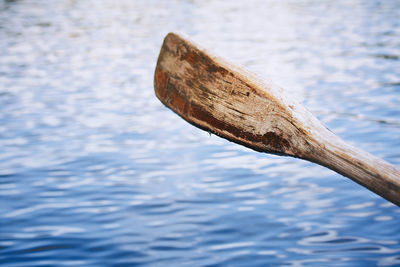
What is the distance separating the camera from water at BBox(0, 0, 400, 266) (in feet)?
13.8

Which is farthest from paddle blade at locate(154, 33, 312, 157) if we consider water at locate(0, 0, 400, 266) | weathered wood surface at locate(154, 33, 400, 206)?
water at locate(0, 0, 400, 266)

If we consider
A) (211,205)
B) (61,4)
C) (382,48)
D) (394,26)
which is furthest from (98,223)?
(61,4)

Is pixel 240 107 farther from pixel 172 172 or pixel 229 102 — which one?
pixel 172 172

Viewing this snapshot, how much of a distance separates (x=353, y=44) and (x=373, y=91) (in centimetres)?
430

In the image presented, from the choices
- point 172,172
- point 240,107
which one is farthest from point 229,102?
point 172,172

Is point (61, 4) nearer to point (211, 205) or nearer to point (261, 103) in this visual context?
point (211, 205)

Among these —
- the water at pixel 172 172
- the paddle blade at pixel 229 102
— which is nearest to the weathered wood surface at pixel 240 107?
the paddle blade at pixel 229 102

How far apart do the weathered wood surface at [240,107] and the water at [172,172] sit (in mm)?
112

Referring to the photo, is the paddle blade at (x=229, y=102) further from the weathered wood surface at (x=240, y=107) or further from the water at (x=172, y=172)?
the water at (x=172, y=172)

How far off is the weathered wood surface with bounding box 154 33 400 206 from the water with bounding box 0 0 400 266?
0.37ft

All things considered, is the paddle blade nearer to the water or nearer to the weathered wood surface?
the weathered wood surface

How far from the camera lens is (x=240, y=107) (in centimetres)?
265

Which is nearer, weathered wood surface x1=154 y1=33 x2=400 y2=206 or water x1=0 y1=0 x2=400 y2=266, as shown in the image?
weathered wood surface x1=154 y1=33 x2=400 y2=206

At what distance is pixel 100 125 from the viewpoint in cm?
755
